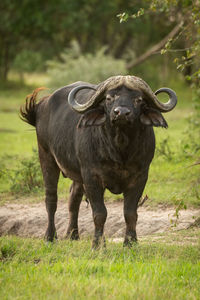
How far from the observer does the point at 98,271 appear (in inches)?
188

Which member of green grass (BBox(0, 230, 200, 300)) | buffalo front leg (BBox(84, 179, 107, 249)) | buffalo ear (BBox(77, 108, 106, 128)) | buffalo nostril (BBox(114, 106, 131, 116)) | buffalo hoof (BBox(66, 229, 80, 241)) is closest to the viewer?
green grass (BBox(0, 230, 200, 300))

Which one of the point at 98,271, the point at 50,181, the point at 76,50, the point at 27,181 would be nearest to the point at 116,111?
the point at 98,271

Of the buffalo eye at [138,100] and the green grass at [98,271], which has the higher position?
the buffalo eye at [138,100]

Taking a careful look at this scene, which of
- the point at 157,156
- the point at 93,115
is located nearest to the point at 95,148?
the point at 93,115

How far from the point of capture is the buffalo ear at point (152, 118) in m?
5.37

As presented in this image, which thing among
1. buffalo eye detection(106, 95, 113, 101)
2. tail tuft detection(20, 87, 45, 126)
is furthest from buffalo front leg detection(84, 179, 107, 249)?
tail tuft detection(20, 87, 45, 126)

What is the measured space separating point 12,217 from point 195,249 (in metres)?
3.39

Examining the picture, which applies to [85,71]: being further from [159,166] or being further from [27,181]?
[27,181]

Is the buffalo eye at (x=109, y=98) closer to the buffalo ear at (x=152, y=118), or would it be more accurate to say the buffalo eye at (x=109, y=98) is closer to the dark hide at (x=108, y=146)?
the dark hide at (x=108, y=146)

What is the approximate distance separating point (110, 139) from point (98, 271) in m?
1.37

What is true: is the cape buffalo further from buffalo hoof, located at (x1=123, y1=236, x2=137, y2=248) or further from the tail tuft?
the tail tuft

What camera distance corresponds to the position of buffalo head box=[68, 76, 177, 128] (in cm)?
513

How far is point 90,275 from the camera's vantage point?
4.63 metres

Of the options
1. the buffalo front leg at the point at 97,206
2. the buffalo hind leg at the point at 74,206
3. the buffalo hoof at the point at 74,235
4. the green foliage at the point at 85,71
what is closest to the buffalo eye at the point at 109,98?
the buffalo front leg at the point at 97,206
